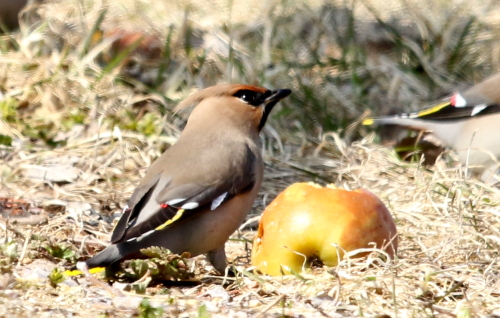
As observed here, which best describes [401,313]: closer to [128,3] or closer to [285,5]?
[285,5]

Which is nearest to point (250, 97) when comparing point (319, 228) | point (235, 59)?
point (319, 228)

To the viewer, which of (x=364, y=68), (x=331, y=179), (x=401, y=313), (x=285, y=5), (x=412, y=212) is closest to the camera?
(x=401, y=313)

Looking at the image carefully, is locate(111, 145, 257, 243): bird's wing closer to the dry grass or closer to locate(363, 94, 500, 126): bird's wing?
the dry grass

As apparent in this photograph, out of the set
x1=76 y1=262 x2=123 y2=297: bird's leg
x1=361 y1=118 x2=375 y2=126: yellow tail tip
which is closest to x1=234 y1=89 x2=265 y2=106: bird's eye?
x1=76 y1=262 x2=123 y2=297: bird's leg

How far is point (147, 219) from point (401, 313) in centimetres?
105

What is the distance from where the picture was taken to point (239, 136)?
4.14 metres

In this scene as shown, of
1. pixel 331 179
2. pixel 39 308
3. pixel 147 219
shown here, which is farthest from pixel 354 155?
pixel 39 308

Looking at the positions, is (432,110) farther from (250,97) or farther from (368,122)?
(250,97)

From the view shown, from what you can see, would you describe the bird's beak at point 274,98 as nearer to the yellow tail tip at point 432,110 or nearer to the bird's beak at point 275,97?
the bird's beak at point 275,97

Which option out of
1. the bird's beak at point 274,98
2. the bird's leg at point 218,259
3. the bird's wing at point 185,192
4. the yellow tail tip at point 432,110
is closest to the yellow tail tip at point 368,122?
the yellow tail tip at point 432,110

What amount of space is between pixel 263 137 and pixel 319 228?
8.10 ft

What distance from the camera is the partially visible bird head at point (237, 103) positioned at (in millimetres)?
→ 4219

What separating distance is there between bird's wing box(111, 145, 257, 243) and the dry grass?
0.26 meters

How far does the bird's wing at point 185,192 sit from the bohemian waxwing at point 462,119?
2.17 meters
